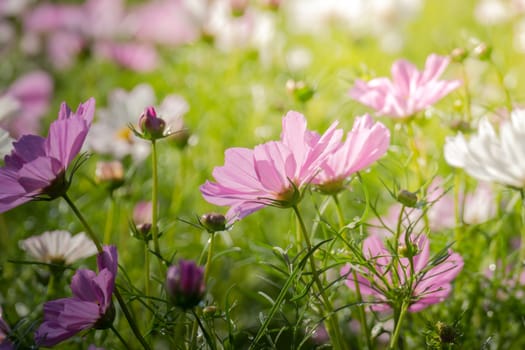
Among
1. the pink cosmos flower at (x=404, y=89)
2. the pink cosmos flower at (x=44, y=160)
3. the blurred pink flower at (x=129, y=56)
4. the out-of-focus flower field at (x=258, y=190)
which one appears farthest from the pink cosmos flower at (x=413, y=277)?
the blurred pink flower at (x=129, y=56)

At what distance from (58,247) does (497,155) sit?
38cm

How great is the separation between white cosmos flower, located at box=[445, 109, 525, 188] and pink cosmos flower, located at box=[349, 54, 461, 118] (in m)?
0.06

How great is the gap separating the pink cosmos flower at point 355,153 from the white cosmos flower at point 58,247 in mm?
225

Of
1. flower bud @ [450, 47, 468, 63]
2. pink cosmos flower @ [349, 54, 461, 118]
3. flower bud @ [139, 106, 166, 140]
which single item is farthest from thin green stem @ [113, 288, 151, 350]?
flower bud @ [450, 47, 468, 63]

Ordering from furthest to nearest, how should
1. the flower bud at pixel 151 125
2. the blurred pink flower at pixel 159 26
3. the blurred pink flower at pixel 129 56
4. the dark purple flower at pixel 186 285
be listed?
the blurred pink flower at pixel 159 26, the blurred pink flower at pixel 129 56, the flower bud at pixel 151 125, the dark purple flower at pixel 186 285

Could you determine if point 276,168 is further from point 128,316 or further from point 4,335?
point 4,335

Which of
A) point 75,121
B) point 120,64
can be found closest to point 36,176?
point 75,121

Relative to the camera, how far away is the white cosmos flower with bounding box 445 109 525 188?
41 cm

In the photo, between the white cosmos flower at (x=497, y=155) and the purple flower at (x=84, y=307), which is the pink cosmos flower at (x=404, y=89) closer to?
the white cosmos flower at (x=497, y=155)

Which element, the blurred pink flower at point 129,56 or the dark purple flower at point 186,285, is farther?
the blurred pink flower at point 129,56

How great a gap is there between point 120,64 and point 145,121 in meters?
0.93

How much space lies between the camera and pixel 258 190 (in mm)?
407

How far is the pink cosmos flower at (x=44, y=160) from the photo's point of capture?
40 centimetres

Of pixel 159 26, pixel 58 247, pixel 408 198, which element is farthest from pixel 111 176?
pixel 159 26
